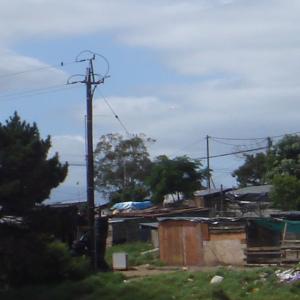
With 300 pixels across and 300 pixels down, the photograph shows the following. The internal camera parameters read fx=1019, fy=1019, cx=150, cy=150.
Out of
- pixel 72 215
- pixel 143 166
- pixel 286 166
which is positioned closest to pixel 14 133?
pixel 72 215

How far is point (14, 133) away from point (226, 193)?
36.5 meters

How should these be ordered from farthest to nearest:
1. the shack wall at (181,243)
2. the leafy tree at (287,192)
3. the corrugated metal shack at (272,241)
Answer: the leafy tree at (287,192) < the shack wall at (181,243) < the corrugated metal shack at (272,241)

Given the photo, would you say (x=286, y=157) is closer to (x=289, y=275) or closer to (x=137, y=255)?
(x=137, y=255)

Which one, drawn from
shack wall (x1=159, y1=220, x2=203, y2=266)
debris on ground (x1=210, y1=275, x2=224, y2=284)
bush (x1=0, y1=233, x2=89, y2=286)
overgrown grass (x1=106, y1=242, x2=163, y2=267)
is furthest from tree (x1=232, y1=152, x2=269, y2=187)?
debris on ground (x1=210, y1=275, x2=224, y2=284)

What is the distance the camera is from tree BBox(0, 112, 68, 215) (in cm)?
3662

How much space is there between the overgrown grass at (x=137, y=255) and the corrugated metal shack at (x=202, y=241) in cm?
101

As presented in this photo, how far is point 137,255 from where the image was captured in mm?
50312

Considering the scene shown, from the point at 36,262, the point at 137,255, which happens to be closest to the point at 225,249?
the point at 137,255

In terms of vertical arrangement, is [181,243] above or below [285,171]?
below

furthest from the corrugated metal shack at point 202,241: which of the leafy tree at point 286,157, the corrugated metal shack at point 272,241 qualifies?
the leafy tree at point 286,157

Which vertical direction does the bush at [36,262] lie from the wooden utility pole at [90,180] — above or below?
below

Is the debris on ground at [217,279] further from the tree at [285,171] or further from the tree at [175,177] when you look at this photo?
the tree at [175,177]

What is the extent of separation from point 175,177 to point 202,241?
25.5m

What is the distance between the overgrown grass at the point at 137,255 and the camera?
155 ft
